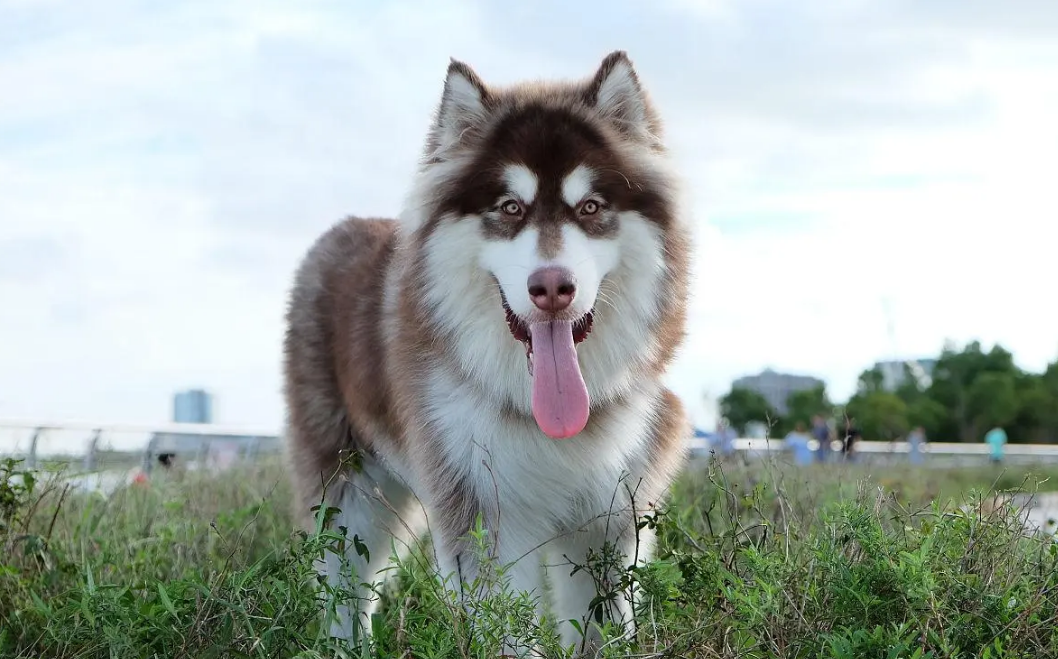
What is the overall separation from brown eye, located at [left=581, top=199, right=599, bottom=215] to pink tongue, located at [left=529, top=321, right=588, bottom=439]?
481mm

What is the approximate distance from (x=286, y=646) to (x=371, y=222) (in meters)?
3.30

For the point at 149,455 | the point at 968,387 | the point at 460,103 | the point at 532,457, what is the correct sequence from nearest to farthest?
1. the point at 532,457
2. the point at 460,103
3. the point at 149,455
4. the point at 968,387

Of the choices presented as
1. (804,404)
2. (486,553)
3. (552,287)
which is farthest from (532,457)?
(804,404)

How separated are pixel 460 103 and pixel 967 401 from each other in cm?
7064

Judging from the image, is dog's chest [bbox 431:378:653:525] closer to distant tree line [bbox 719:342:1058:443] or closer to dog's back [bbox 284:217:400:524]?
dog's back [bbox 284:217:400:524]

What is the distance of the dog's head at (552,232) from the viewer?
165 inches

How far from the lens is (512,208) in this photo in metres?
4.34

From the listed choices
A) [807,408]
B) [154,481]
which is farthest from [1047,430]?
[154,481]

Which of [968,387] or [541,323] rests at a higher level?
[968,387]

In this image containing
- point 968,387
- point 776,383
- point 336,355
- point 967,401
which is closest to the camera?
point 336,355

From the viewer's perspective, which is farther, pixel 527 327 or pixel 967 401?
pixel 967 401

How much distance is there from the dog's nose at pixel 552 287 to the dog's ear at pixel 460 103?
1057 mm

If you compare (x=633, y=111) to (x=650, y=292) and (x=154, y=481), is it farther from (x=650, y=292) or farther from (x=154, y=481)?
(x=154, y=481)

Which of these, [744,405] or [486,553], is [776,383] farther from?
[486,553]
